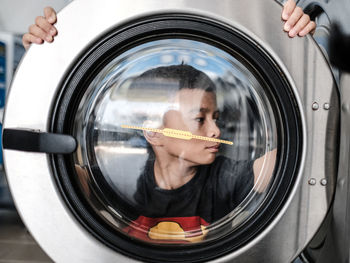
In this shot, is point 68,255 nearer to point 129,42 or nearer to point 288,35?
point 129,42

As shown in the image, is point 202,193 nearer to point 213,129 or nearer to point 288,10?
point 213,129

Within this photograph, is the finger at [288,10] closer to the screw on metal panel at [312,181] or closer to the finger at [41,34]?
the screw on metal panel at [312,181]

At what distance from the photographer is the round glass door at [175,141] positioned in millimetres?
668

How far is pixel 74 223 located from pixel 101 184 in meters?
0.10

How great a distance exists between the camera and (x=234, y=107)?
68 cm

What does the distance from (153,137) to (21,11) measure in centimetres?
55

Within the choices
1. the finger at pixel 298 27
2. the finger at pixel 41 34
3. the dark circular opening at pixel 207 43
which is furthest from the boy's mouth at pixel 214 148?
the finger at pixel 41 34

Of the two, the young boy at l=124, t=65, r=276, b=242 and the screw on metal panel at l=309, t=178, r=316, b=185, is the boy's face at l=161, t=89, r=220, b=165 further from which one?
the screw on metal panel at l=309, t=178, r=316, b=185

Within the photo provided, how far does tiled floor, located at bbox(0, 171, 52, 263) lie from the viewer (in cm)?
87

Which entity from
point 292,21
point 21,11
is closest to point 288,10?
point 292,21

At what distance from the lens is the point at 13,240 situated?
90 centimetres

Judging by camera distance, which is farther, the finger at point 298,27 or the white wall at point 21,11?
the white wall at point 21,11

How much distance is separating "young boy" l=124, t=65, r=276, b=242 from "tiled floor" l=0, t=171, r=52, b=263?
36 centimetres

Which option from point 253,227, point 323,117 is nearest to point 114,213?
point 253,227
